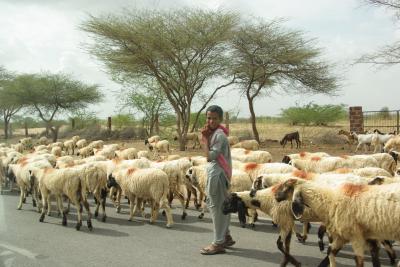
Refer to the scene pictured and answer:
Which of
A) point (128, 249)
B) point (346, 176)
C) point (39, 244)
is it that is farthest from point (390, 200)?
point (39, 244)

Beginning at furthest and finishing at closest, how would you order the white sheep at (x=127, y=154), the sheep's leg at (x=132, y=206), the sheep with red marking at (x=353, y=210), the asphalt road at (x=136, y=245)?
1. the white sheep at (x=127, y=154)
2. the sheep's leg at (x=132, y=206)
3. the asphalt road at (x=136, y=245)
4. the sheep with red marking at (x=353, y=210)

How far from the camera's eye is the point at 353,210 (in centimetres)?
569

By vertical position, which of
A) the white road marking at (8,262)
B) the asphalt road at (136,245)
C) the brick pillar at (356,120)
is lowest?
the asphalt road at (136,245)

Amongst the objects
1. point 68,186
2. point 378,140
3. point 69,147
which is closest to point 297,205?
point 68,186

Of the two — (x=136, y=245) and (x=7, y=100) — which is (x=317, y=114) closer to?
(x=7, y=100)

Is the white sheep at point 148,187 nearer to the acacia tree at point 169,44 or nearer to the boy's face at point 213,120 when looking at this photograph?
the boy's face at point 213,120

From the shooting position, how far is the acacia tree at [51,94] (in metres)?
37.2

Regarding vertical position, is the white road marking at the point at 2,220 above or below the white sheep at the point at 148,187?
below

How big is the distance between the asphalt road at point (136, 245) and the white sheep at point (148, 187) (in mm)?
296

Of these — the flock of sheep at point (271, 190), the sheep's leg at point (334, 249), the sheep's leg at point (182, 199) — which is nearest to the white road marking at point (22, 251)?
the flock of sheep at point (271, 190)

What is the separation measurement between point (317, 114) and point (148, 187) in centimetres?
2880

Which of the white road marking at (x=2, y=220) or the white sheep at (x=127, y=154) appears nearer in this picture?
the white road marking at (x=2, y=220)

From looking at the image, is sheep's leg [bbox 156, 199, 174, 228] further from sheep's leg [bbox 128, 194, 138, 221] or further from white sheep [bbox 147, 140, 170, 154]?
white sheep [bbox 147, 140, 170, 154]

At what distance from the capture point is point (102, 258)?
22.7ft
